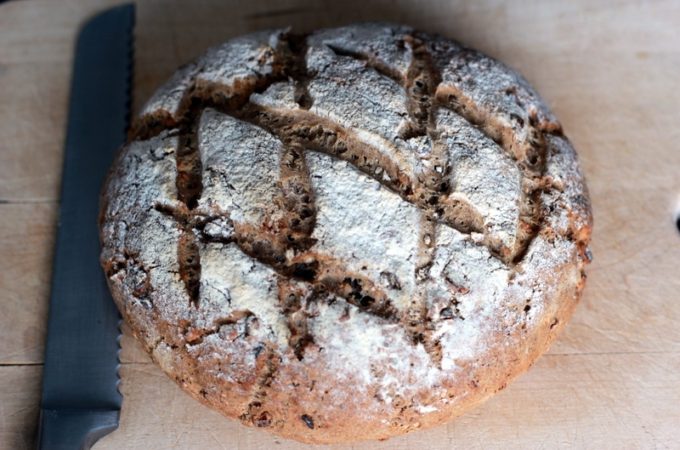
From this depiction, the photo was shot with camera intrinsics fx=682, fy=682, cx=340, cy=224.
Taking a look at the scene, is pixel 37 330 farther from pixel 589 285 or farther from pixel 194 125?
pixel 589 285

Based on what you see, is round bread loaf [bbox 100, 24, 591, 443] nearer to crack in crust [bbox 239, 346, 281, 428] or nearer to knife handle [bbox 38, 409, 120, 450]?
crack in crust [bbox 239, 346, 281, 428]

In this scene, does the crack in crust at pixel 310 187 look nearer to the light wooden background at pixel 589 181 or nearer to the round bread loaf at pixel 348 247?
the round bread loaf at pixel 348 247

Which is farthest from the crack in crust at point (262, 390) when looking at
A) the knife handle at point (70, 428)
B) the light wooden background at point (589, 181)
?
the knife handle at point (70, 428)

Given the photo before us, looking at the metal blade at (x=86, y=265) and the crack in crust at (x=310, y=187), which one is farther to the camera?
the metal blade at (x=86, y=265)

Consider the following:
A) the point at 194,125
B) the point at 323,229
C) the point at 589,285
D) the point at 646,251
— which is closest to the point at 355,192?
the point at 323,229

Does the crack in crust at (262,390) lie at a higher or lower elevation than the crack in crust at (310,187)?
lower
